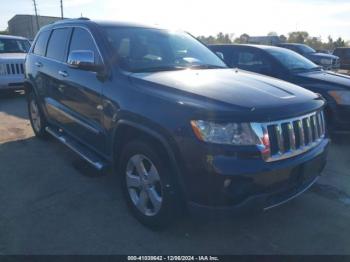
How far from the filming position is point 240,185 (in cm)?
247

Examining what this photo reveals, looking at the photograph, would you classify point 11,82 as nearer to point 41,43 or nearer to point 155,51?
point 41,43

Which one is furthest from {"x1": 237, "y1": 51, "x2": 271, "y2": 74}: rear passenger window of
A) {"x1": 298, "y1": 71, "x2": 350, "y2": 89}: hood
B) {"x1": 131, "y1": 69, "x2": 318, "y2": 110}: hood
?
{"x1": 131, "y1": 69, "x2": 318, "y2": 110}: hood

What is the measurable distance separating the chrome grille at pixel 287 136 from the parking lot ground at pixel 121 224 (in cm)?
57

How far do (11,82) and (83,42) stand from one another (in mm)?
7164

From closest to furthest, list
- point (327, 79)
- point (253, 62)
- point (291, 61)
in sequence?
point (327, 79)
point (291, 61)
point (253, 62)

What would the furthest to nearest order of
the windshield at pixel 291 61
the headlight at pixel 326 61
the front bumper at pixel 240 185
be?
the headlight at pixel 326 61 < the windshield at pixel 291 61 < the front bumper at pixel 240 185

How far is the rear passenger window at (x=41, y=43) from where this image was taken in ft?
17.6

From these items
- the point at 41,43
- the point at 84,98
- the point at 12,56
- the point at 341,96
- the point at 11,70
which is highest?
the point at 41,43

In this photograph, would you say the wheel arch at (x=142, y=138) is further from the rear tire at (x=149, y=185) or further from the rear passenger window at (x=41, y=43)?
the rear passenger window at (x=41, y=43)

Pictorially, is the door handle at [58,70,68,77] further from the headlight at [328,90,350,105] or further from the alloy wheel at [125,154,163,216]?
the headlight at [328,90,350,105]

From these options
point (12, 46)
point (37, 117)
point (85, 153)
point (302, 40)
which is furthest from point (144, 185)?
point (302, 40)

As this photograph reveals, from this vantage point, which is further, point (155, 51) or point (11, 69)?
point (11, 69)

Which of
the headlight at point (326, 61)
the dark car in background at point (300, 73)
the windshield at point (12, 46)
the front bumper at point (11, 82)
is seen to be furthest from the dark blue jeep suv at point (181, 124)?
the headlight at point (326, 61)

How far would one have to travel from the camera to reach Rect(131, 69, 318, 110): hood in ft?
8.86
